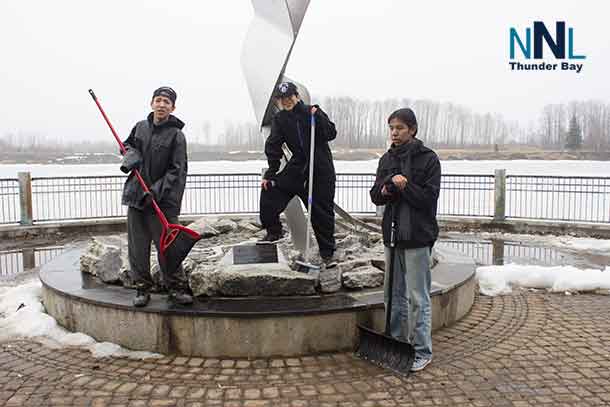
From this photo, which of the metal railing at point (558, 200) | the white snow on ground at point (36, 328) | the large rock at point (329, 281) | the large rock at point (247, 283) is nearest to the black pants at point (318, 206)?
the large rock at point (329, 281)

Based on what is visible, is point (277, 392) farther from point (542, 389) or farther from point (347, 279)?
point (542, 389)

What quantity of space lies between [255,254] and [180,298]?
1234 mm

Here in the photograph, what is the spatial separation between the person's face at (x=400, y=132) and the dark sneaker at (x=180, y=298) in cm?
244

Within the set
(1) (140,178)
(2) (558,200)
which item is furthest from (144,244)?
(2) (558,200)

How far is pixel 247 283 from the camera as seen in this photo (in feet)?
17.3

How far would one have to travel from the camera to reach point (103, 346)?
199 inches

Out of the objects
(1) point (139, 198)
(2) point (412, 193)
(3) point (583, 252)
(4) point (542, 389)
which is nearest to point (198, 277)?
(1) point (139, 198)

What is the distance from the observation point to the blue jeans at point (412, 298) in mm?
4367

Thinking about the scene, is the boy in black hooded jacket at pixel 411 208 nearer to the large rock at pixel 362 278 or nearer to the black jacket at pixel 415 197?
the black jacket at pixel 415 197

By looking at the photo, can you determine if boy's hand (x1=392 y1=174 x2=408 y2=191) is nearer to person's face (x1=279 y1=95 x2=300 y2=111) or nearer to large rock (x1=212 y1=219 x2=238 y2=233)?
person's face (x1=279 y1=95 x2=300 y2=111)

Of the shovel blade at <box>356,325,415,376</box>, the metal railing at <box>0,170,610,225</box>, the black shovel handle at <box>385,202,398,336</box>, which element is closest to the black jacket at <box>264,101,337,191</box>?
the black shovel handle at <box>385,202,398,336</box>

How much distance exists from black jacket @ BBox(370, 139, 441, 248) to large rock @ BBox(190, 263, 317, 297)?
1354mm

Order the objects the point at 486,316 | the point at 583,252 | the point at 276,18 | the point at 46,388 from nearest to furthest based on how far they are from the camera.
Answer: the point at 46,388
the point at 486,316
the point at 276,18
the point at 583,252

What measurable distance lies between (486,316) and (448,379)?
1.97m
